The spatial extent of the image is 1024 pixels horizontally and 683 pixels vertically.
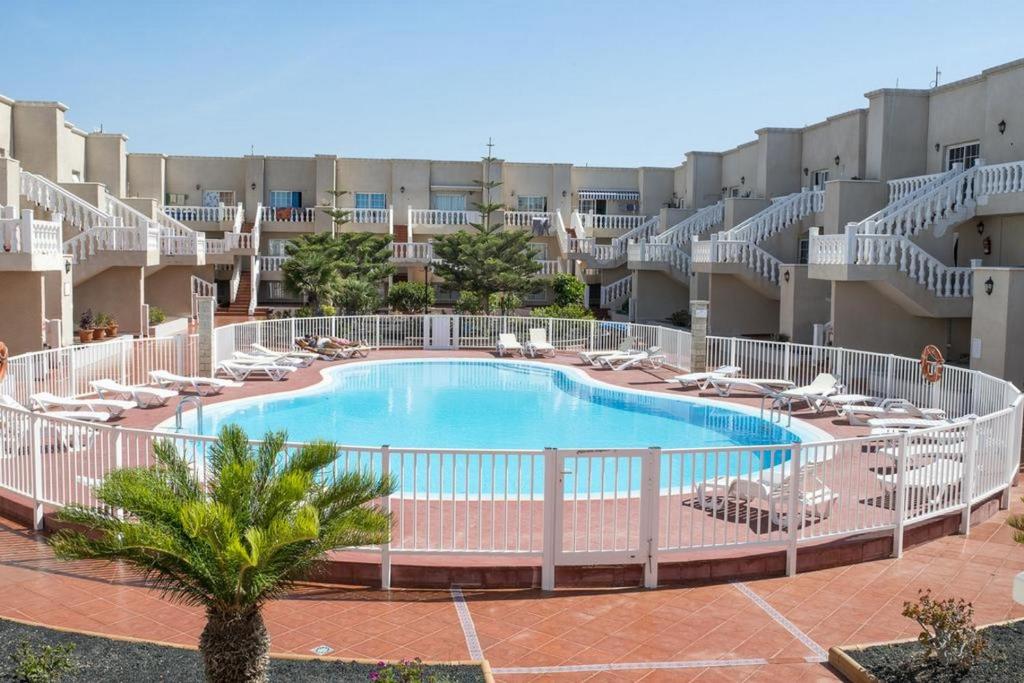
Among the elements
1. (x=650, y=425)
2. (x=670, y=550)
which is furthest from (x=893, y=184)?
(x=670, y=550)

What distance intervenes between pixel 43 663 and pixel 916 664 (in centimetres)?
578

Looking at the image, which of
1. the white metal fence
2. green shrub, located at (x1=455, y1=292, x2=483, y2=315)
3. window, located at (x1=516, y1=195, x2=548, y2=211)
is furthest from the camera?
window, located at (x1=516, y1=195, x2=548, y2=211)

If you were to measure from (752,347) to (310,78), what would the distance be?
15.2 meters

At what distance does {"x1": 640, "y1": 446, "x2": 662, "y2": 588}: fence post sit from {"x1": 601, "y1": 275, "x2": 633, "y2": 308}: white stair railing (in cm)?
2857

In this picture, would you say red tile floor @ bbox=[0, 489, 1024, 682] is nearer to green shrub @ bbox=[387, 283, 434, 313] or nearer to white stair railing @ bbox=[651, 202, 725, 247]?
white stair railing @ bbox=[651, 202, 725, 247]

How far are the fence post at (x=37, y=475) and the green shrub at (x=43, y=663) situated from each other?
3681 mm

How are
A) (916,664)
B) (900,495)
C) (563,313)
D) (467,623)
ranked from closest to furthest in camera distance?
1. (916,664)
2. (467,623)
3. (900,495)
4. (563,313)

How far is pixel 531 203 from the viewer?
43.6 meters

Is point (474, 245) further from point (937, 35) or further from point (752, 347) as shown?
point (937, 35)

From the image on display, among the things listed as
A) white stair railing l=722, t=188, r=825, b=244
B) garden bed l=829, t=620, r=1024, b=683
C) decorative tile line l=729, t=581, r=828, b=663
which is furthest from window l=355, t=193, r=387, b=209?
garden bed l=829, t=620, r=1024, b=683

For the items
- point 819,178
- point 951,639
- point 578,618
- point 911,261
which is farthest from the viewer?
point 819,178

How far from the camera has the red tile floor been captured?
7043mm

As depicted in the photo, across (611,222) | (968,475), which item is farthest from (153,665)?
Answer: (611,222)

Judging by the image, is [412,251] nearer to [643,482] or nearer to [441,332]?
[441,332]
